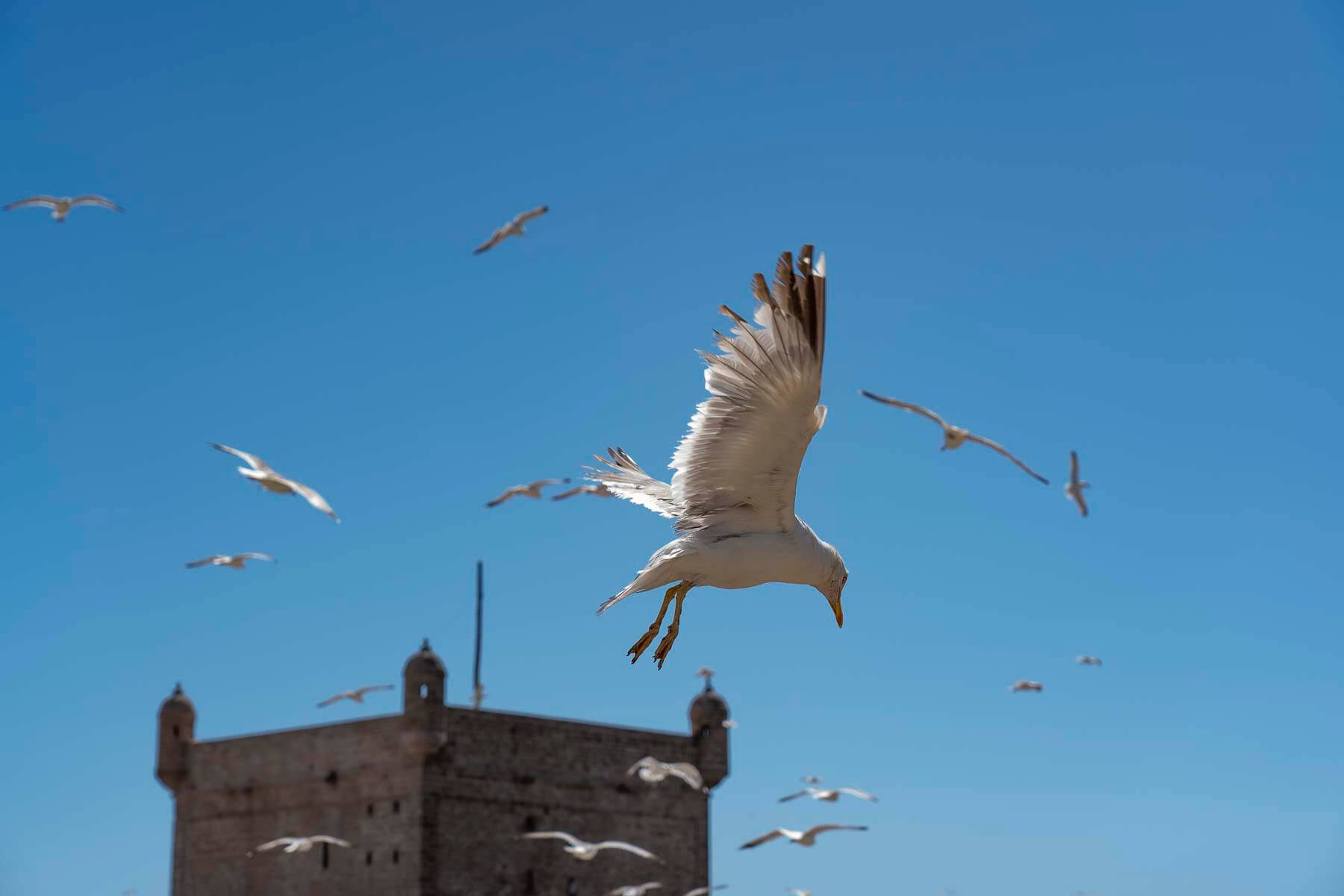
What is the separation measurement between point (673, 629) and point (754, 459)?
1036 millimetres

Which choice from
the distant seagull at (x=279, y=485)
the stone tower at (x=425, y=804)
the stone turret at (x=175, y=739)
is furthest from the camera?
the stone turret at (x=175, y=739)

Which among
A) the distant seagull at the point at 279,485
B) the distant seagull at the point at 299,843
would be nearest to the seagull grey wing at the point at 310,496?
the distant seagull at the point at 279,485

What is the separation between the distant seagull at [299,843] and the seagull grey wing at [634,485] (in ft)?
103

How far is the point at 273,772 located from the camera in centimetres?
5066

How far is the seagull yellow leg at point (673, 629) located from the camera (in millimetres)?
10539

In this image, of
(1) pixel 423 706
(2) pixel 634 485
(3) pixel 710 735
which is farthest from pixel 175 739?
(2) pixel 634 485

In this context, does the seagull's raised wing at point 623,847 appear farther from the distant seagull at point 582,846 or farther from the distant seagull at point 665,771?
the distant seagull at point 665,771

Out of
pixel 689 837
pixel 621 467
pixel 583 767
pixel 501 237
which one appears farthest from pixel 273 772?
pixel 621 467

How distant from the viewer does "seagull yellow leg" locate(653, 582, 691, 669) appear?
1054 cm

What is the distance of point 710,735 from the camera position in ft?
182

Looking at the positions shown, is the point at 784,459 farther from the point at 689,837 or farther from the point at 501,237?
the point at 689,837

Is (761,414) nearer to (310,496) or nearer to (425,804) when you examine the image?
(310,496)

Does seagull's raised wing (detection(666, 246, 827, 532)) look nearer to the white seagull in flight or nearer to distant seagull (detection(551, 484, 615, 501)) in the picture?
the white seagull in flight

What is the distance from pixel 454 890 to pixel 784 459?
39369 millimetres
